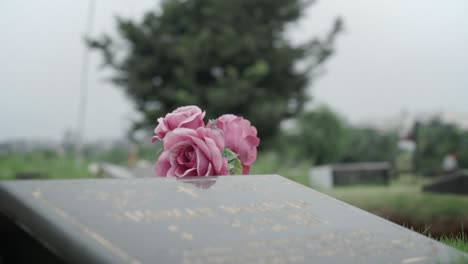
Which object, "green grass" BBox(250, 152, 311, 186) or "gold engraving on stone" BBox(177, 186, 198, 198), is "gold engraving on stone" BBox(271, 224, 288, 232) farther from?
"green grass" BBox(250, 152, 311, 186)

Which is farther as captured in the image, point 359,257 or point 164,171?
point 164,171

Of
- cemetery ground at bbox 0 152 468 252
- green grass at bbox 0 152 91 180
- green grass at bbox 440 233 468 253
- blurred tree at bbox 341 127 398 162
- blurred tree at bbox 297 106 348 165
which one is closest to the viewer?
green grass at bbox 440 233 468 253

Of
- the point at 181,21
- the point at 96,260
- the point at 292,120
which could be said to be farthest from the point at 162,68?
the point at 96,260

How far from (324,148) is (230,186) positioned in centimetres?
1714

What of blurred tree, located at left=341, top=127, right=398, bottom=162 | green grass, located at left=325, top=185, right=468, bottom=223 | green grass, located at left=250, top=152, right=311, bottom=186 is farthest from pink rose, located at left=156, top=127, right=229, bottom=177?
blurred tree, located at left=341, top=127, right=398, bottom=162

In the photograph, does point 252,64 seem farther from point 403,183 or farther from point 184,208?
point 184,208

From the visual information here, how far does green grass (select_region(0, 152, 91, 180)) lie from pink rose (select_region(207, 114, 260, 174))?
26.0 ft

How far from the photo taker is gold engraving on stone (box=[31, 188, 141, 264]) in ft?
3.31

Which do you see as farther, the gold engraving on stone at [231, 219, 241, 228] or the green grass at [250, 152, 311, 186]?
the green grass at [250, 152, 311, 186]

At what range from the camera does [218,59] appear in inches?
517

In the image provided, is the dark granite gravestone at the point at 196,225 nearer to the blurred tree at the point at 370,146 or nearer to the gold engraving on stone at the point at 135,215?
the gold engraving on stone at the point at 135,215

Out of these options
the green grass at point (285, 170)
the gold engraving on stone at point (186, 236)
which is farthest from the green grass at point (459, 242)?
the green grass at point (285, 170)

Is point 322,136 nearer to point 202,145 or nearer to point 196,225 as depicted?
point 202,145

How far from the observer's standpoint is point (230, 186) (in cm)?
155
